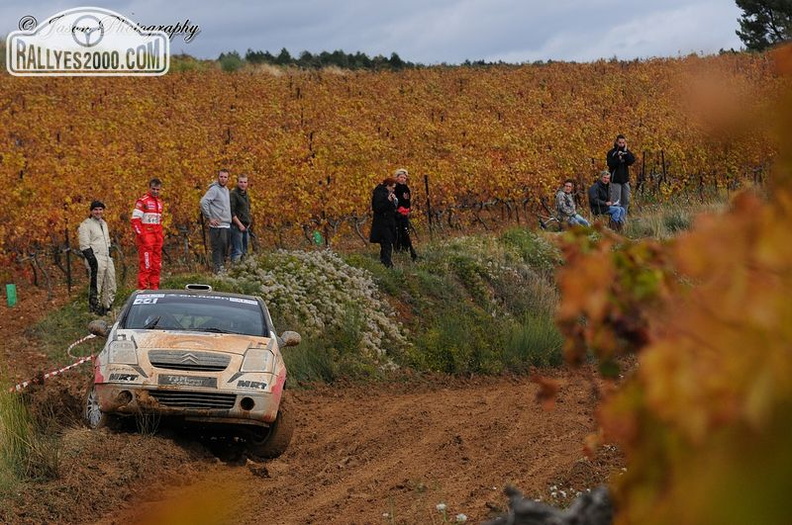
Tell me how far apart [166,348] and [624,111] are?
133 feet

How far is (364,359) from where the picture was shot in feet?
54.1

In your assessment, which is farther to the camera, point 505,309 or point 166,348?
point 505,309

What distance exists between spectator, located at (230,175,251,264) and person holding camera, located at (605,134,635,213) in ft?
25.7

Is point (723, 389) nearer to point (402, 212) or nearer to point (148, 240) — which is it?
point (148, 240)

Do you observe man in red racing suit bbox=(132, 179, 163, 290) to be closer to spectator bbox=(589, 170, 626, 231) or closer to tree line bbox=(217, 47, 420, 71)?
spectator bbox=(589, 170, 626, 231)

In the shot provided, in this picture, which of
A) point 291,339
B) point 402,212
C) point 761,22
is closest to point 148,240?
point 402,212

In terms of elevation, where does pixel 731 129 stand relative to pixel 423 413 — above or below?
above

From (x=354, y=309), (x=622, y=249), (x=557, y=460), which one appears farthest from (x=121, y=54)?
(x=622, y=249)

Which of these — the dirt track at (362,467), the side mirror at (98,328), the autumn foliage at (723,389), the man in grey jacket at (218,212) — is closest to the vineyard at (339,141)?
the autumn foliage at (723,389)

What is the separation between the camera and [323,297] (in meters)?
17.3

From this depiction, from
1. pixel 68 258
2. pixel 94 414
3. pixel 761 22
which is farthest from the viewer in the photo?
pixel 761 22

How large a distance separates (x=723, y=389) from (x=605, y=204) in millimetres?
23667

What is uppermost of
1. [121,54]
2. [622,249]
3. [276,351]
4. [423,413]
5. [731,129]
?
[121,54]

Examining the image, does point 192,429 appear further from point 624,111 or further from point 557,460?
point 624,111
